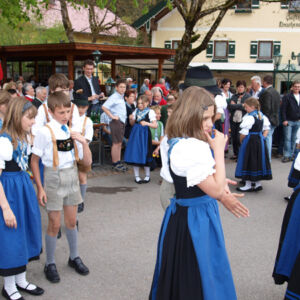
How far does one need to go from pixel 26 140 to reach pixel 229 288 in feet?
6.90

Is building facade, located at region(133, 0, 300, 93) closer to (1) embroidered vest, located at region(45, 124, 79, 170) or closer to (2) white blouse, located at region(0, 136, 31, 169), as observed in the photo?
(1) embroidered vest, located at region(45, 124, 79, 170)

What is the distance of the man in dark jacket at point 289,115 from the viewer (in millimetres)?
9719

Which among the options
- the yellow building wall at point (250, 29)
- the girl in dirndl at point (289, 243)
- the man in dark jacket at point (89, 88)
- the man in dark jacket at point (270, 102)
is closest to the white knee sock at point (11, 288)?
the girl in dirndl at point (289, 243)

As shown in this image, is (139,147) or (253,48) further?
(253,48)

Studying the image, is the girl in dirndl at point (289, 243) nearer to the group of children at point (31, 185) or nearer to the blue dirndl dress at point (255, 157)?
the group of children at point (31, 185)

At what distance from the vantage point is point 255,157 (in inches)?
274

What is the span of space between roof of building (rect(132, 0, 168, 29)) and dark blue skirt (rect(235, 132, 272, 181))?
25.3 meters

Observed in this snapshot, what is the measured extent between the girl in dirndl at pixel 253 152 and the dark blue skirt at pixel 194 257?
4516 mm

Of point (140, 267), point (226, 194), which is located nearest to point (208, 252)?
point (226, 194)

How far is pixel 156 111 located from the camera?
8.03 m

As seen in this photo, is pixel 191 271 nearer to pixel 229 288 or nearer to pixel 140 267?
pixel 229 288

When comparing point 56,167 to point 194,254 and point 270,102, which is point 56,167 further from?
point 270,102

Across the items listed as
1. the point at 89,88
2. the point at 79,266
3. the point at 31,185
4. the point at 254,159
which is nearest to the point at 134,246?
the point at 79,266

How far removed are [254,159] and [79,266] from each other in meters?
4.03
